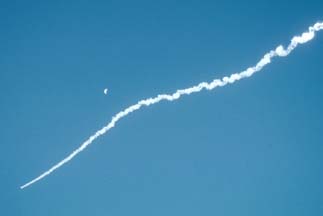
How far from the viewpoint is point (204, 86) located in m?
2.65

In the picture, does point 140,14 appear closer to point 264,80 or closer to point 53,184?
point 264,80

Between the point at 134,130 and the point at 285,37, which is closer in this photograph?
the point at 285,37

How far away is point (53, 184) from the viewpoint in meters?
2.86

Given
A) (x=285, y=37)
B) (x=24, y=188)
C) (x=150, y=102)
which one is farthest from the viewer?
(x=24, y=188)

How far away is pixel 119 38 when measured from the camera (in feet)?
9.29

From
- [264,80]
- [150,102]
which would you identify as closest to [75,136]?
[150,102]

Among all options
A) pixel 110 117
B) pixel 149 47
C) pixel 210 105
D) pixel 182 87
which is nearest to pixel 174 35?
pixel 149 47

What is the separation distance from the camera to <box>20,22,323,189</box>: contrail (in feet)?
8.23

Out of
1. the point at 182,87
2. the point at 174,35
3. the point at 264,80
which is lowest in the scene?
the point at 264,80

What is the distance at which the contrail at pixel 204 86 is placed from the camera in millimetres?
2508

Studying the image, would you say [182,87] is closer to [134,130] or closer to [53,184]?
[134,130]

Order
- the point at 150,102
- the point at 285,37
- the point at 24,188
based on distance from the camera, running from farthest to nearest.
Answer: the point at 24,188 < the point at 150,102 < the point at 285,37

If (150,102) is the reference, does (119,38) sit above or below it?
above

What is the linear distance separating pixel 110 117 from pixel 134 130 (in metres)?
0.19
